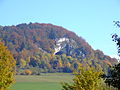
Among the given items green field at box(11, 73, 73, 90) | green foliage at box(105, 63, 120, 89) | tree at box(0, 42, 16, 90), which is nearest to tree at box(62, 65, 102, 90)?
tree at box(0, 42, 16, 90)

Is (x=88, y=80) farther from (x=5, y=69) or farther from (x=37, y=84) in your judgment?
(x=37, y=84)

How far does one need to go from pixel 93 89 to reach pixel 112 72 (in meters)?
13.5

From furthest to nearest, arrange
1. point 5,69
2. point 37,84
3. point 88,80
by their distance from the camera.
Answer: point 37,84 → point 5,69 → point 88,80

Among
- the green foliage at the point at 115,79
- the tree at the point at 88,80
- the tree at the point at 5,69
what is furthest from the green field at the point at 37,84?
the green foliage at the point at 115,79

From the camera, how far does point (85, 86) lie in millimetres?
27266

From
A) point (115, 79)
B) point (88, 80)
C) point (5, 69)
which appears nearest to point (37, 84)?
point (5, 69)

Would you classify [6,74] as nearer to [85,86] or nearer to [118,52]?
[85,86]

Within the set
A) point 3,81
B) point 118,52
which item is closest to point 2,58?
point 3,81

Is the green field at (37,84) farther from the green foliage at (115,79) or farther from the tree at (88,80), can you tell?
the green foliage at (115,79)

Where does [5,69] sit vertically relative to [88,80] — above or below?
above

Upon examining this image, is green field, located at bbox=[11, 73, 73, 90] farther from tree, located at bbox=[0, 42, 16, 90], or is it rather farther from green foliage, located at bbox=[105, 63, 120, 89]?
green foliage, located at bbox=[105, 63, 120, 89]

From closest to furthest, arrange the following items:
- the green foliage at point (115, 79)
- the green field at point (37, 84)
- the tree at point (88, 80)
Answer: the green foliage at point (115, 79) < the tree at point (88, 80) < the green field at point (37, 84)

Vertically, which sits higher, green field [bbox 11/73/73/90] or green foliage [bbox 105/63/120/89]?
green foliage [bbox 105/63/120/89]

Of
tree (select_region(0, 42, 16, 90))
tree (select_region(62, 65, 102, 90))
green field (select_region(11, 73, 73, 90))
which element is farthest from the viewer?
green field (select_region(11, 73, 73, 90))
